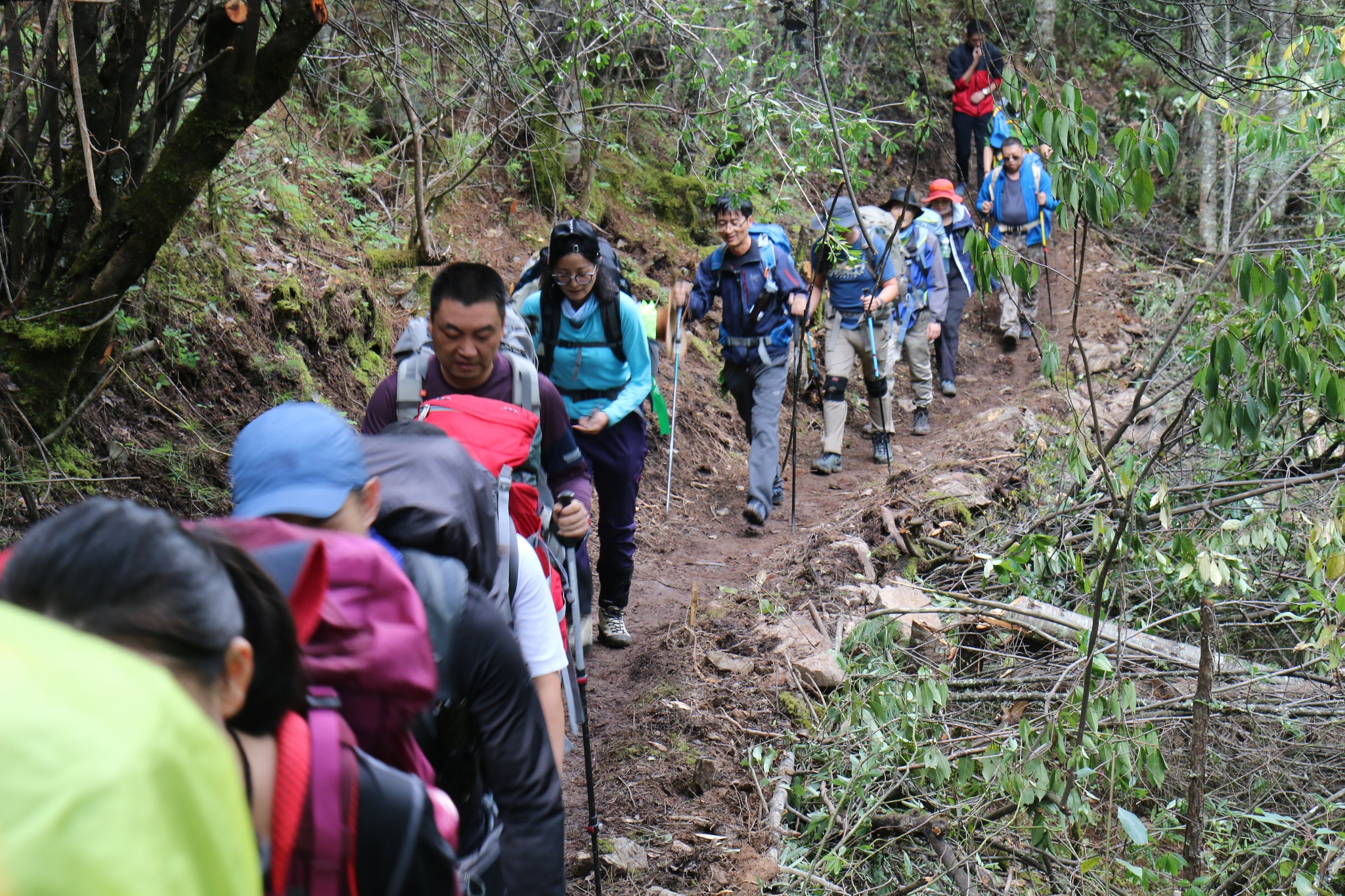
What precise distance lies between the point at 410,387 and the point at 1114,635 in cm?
315

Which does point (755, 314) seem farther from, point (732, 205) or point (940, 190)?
point (940, 190)

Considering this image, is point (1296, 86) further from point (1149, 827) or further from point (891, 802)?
point (891, 802)

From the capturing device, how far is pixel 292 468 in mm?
1858

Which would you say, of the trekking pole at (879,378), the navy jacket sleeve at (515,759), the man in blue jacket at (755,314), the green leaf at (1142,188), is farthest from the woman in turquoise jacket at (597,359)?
the trekking pole at (879,378)

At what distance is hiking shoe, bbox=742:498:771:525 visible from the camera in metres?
7.99

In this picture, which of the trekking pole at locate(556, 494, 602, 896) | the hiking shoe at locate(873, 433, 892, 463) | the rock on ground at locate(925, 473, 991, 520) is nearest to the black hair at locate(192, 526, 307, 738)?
the trekking pole at locate(556, 494, 602, 896)

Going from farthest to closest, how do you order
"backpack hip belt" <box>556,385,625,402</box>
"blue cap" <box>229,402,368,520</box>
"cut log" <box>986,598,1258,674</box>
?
"backpack hip belt" <box>556,385,625,402</box> < "cut log" <box>986,598,1258,674</box> < "blue cap" <box>229,402,368,520</box>

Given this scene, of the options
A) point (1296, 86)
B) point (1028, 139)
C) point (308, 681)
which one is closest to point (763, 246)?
point (1296, 86)

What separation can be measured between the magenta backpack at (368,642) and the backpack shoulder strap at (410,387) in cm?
197

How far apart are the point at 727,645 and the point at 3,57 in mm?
4638

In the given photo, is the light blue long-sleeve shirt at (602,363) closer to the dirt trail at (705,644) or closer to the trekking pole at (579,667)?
the dirt trail at (705,644)

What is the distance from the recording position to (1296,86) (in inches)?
168

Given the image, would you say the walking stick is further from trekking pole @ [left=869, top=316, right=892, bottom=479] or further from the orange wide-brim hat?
trekking pole @ [left=869, top=316, right=892, bottom=479]

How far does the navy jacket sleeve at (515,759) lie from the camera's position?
199 centimetres
